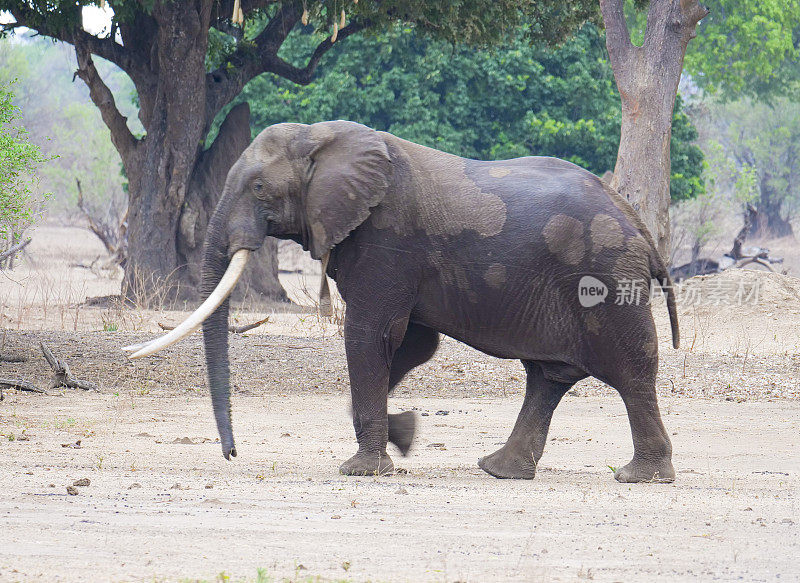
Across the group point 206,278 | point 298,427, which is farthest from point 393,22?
point 206,278

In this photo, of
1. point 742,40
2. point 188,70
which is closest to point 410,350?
point 188,70

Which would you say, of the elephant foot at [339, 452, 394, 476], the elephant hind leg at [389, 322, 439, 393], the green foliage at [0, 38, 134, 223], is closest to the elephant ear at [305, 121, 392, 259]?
the elephant hind leg at [389, 322, 439, 393]

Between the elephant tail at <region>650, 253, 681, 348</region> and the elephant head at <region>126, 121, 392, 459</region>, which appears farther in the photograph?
the elephant tail at <region>650, 253, 681, 348</region>

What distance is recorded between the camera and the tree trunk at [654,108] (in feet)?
54.7

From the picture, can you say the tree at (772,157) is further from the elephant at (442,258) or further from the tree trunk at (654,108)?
the elephant at (442,258)

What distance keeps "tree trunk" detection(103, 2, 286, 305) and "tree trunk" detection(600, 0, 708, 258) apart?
695 cm

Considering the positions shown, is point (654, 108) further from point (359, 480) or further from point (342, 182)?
point (359, 480)

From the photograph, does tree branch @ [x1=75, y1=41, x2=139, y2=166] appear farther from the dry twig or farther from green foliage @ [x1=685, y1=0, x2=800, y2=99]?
green foliage @ [x1=685, y1=0, x2=800, y2=99]

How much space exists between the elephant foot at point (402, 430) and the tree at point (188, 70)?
1094 centimetres

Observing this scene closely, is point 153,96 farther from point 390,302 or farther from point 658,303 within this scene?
point 390,302

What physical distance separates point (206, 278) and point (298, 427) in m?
2.87

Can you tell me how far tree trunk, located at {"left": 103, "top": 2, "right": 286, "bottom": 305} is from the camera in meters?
18.1

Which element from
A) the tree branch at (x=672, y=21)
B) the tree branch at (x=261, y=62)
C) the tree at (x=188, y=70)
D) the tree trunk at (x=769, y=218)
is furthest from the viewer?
the tree trunk at (x=769, y=218)

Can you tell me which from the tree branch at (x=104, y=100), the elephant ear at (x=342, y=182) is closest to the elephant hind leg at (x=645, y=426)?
the elephant ear at (x=342, y=182)
